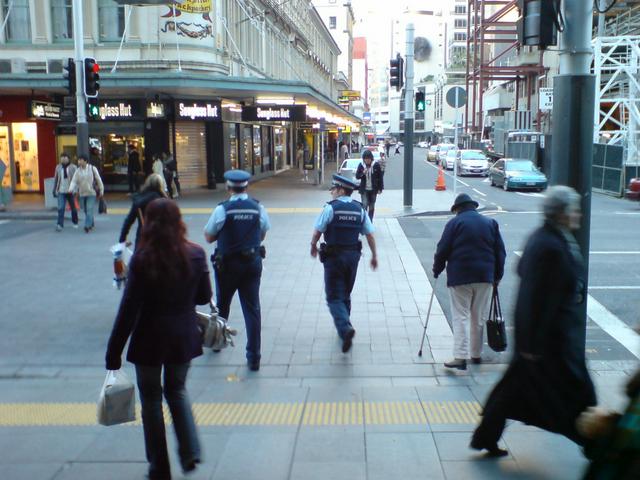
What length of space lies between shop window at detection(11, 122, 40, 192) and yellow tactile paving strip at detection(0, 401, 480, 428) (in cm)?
2177

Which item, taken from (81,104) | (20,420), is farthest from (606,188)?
(20,420)

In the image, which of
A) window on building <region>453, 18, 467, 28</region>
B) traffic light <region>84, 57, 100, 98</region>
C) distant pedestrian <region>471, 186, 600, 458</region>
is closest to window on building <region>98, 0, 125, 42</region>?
traffic light <region>84, 57, 100, 98</region>

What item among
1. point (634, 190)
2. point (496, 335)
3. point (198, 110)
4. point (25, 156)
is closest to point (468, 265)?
point (496, 335)

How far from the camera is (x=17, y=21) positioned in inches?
1021

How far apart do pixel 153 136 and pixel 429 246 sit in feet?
49.3

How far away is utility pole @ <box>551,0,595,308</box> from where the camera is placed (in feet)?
18.9

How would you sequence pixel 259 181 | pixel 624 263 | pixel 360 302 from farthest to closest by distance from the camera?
pixel 259 181 → pixel 624 263 → pixel 360 302

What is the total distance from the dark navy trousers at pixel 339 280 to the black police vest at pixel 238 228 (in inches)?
37.7

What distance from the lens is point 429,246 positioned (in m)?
14.9

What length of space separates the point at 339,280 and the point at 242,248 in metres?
1.17

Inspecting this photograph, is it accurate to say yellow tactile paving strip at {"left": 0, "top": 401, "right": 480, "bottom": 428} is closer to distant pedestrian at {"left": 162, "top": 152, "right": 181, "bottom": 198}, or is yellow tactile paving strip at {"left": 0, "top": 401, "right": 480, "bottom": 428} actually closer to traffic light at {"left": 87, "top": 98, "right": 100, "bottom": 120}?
traffic light at {"left": 87, "top": 98, "right": 100, "bottom": 120}

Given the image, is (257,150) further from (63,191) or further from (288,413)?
(288,413)

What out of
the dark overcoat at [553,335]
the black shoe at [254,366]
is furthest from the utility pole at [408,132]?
the dark overcoat at [553,335]

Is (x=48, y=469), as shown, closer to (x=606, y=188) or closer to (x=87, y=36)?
(x=87, y=36)
